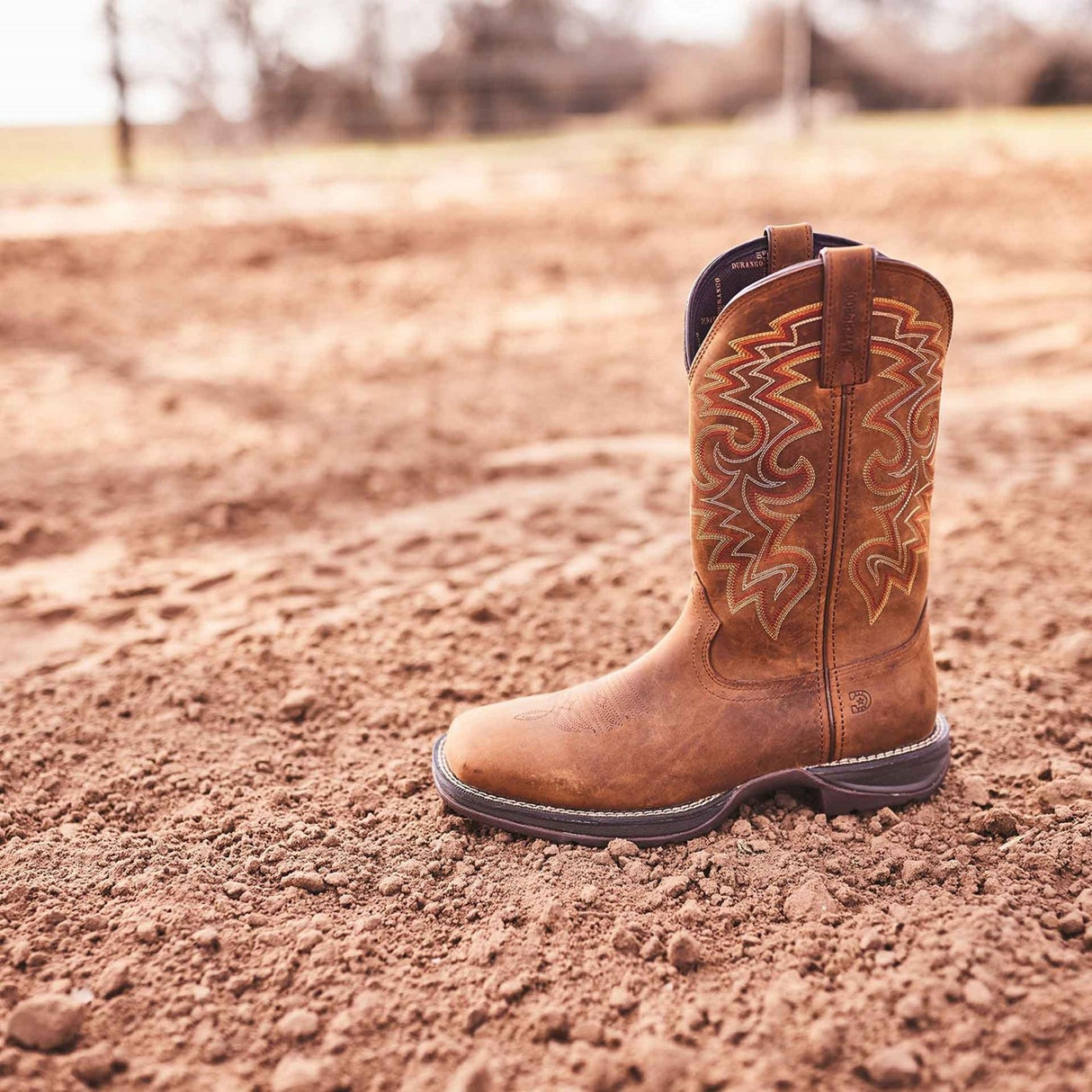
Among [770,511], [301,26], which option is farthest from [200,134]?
[770,511]

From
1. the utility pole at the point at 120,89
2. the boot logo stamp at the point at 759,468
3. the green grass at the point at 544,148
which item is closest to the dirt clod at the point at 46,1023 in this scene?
the boot logo stamp at the point at 759,468

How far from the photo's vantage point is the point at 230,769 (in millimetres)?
1660

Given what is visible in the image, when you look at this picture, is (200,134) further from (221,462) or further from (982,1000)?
(982,1000)

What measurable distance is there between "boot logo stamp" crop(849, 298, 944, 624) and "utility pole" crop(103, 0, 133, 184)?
8530mm

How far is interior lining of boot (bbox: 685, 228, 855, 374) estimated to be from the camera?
136 cm

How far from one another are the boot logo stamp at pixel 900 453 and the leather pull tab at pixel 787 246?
136 mm

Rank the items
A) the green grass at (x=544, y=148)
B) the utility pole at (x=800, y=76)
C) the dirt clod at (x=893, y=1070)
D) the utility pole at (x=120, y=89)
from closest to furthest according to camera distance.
Result: 1. the dirt clod at (x=893, y=1070)
2. the utility pole at (x=120, y=89)
3. the green grass at (x=544, y=148)
4. the utility pole at (x=800, y=76)

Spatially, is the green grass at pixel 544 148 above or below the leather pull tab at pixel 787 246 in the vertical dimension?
above

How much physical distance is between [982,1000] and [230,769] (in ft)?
3.69

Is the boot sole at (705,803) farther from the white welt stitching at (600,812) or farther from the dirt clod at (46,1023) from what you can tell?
the dirt clod at (46,1023)

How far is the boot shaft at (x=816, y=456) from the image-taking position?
1.29m

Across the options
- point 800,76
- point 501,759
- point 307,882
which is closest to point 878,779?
point 501,759

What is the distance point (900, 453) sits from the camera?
138 cm

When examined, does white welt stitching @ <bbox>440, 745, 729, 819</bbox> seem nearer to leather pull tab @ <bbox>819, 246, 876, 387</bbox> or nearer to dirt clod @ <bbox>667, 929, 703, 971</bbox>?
dirt clod @ <bbox>667, 929, 703, 971</bbox>
